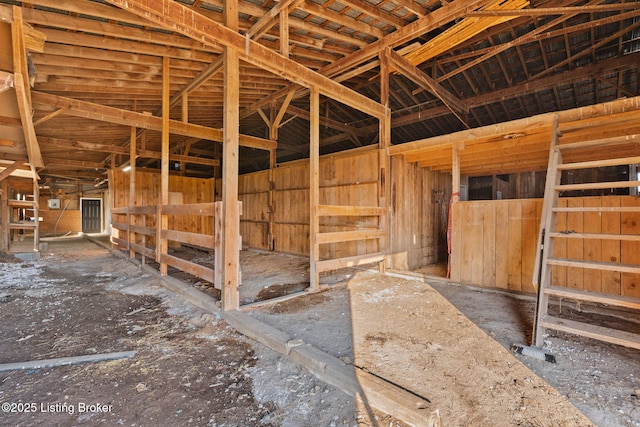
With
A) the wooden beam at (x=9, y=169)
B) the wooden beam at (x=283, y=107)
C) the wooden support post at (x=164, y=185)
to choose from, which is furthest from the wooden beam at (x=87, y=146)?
→ the wooden beam at (x=283, y=107)

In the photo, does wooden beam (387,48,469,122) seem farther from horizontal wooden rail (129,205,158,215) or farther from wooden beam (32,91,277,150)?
horizontal wooden rail (129,205,158,215)

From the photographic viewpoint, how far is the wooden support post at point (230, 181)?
307 centimetres

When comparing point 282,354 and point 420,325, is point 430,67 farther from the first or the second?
point 282,354

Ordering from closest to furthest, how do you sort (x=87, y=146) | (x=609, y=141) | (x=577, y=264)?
(x=577, y=264), (x=609, y=141), (x=87, y=146)

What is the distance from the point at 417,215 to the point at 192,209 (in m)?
4.26

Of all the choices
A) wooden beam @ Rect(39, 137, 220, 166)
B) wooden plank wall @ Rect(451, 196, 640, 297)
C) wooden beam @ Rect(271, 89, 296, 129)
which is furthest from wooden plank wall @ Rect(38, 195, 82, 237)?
wooden plank wall @ Rect(451, 196, 640, 297)

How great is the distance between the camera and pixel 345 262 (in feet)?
14.3

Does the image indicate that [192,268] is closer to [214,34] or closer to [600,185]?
[214,34]

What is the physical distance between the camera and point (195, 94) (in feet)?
19.7

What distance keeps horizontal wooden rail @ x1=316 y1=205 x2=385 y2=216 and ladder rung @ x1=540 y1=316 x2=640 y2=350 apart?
8.59 ft

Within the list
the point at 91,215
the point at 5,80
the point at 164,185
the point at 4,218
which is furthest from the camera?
the point at 91,215

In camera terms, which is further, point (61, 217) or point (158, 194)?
point (61, 217)

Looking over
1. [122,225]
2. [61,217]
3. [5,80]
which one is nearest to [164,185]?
[5,80]

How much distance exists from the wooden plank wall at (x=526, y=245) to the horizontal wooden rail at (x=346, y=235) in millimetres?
1205
